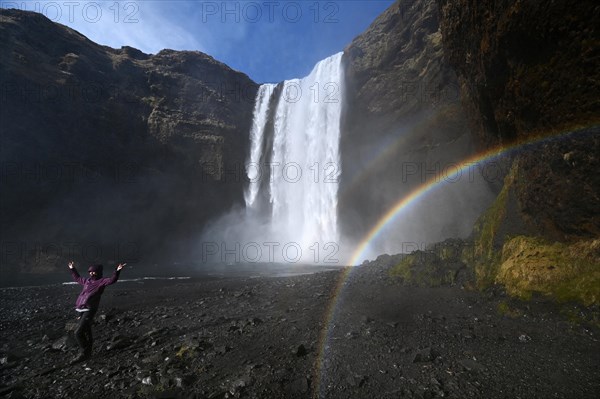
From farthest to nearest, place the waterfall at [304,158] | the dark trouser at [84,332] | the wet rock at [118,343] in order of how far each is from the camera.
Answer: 1. the waterfall at [304,158]
2. the wet rock at [118,343]
3. the dark trouser at [84,332]

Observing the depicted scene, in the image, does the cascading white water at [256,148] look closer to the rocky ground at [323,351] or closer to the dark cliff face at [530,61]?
the rocky ground at [323,351]

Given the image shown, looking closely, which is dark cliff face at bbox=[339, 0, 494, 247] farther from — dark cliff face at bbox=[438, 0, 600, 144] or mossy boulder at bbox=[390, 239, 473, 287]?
dark cliff face at bbox=[438, 0, 600, 144]

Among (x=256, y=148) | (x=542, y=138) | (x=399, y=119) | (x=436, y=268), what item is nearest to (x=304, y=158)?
(x=256, y=148)

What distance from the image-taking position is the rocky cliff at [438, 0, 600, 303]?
7250mm

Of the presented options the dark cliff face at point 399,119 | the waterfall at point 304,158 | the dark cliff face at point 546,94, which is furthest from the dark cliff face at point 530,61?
the waterfall at point 304,158

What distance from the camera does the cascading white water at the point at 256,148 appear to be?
5222 centimetres

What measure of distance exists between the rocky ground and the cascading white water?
40755mm

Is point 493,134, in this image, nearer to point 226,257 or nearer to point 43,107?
point 226,257

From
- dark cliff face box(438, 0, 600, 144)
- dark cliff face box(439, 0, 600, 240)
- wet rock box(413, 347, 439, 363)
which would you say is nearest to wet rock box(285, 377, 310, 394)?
wet rock box(413, 347, 439, 363)

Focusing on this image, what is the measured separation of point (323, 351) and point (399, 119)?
97.2 ft

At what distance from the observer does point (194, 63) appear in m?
55.9

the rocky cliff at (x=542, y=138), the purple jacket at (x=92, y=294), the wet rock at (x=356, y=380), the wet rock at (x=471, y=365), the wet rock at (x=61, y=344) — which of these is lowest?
the wet rock at (x=61, y=344)

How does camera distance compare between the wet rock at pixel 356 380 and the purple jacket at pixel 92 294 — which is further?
the purple jacket at pixel 92 294

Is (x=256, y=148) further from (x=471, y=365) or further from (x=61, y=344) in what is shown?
(x=471, y=365)
